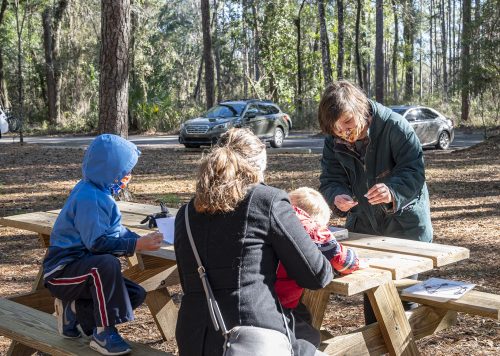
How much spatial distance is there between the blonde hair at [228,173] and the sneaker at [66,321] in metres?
1.18

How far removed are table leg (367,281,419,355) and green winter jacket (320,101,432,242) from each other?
0.57 meters

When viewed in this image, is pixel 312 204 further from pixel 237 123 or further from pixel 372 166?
pixel 237 123

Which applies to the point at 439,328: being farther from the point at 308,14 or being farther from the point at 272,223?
the point at 308,14

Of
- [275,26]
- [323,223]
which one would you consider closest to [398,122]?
[323,223]

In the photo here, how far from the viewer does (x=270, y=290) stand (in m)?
2.59

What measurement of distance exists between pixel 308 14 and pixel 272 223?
46749 mm

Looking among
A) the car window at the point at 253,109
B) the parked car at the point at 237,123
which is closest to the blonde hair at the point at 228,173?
the parked car at the point at 237,123

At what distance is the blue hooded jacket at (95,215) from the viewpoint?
3115mm

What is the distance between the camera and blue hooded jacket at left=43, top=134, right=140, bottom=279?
3115 millimetres

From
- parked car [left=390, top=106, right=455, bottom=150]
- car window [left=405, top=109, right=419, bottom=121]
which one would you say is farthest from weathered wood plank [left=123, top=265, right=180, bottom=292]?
car window [left=405, top=109, right=419, bottom=121]

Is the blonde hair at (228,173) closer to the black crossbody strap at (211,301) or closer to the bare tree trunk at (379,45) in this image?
the black crossbody strap at (211,301)

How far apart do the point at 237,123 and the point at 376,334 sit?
56.3ft

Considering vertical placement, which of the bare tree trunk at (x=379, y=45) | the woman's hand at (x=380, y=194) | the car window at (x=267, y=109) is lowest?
the woman's hand at (x=380, y=194)

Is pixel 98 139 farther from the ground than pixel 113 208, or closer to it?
farther from the ground
